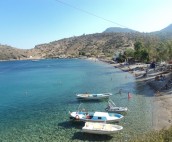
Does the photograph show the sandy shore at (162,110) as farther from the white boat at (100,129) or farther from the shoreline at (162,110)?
the white boat at (100,129)

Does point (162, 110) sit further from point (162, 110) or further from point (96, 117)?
point (96, 117)

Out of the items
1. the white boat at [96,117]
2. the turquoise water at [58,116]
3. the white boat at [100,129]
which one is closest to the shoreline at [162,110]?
the turquoise water at [58,116]

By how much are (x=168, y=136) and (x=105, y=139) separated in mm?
18778

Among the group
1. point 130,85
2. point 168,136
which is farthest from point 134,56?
point 168,136

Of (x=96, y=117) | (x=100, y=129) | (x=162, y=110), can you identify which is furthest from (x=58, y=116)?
(x=162, y=110)

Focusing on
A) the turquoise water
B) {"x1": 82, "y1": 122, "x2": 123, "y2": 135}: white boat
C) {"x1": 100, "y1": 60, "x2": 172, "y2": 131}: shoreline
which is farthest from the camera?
{"x1": 100, "y1": 60, "x2": 172, "y2": 131}: shoreline

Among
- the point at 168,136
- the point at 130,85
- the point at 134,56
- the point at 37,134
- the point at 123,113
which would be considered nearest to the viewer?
the point at 168,136

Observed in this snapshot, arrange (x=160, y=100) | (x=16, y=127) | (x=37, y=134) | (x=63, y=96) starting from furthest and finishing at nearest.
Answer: (x=63, y=96) < (x=160, y=100) < (x=16, y=127) < (x=37, y=134)

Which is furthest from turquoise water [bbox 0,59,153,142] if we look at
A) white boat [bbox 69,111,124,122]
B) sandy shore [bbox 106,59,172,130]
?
sandy shore [bbox 106,59,172,130]

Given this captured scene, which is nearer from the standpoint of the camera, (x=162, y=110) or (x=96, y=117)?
(x=96, y=117)

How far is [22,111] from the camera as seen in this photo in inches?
2371

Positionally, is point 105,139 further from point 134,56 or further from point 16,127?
point 134,56

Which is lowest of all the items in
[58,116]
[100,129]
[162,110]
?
[58,116]

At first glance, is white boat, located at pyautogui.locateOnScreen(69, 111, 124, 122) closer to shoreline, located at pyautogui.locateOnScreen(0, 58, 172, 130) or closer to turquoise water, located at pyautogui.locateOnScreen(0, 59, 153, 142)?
turquoise water, located at pyautogui.locateOnScreen(0, 59, 153, 142)
